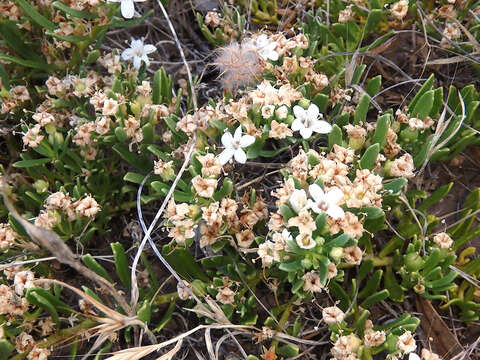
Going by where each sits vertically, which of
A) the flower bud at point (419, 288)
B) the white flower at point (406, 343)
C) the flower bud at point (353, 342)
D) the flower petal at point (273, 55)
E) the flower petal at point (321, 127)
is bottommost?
the flower bud at point (419, 288)

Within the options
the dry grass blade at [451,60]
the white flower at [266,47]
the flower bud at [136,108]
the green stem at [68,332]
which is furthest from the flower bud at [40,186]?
the dry grass blade at [451,60]

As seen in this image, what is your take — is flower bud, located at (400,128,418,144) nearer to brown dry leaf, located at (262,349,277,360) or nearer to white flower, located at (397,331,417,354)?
white flower, located at (397,331,417,354)

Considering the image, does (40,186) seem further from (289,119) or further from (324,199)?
(324,199)

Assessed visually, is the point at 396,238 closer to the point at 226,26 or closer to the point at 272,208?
the point at 272,208

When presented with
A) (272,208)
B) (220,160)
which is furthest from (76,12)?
(272,208)

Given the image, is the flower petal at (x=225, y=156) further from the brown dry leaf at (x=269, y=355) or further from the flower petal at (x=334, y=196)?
the brown dry leaf at (x=269, y=355)

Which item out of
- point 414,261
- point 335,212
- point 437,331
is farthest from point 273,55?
point 437,331
